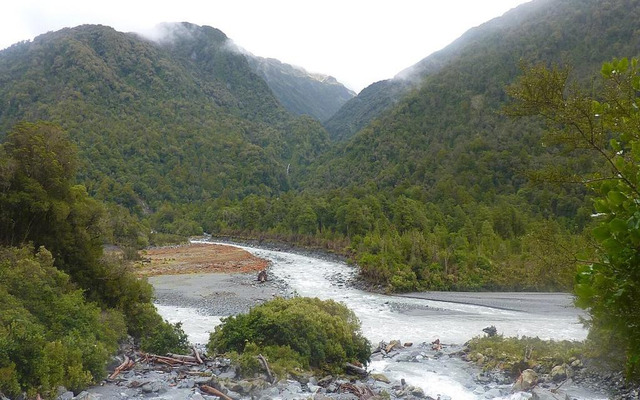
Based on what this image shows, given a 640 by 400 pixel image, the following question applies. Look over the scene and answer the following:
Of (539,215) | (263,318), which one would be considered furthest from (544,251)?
(539,215)

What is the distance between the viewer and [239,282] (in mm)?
40719

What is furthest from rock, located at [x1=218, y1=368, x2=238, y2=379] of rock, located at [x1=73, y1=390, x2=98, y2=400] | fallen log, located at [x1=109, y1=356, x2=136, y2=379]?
rock, located at [x1=73, y1=390, x2=98, y2=400]

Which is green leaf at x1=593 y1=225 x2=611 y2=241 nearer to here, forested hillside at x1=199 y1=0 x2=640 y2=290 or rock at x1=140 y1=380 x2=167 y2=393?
forested hillside at x1=199 y1=0 x2=640 y2=290

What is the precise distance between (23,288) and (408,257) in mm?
36079

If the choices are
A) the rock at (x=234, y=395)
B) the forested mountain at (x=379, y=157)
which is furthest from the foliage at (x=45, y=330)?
the forested mountain at (x=379, y=157)

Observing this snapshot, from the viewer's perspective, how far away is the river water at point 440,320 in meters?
15.9

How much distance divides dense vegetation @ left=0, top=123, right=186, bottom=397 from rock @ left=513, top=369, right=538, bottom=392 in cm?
1195

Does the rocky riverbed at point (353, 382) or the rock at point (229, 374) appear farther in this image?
the rock at point (229, 374)

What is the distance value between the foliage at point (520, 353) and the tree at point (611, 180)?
13.5 m

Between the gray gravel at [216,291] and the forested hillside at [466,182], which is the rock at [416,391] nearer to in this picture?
the forested hillside at [466,182]

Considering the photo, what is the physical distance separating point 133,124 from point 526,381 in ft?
533

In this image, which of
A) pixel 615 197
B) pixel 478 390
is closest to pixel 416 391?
pixel 478 390

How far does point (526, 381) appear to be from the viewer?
1427 centimetres

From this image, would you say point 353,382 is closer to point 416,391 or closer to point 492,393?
point 416,391
